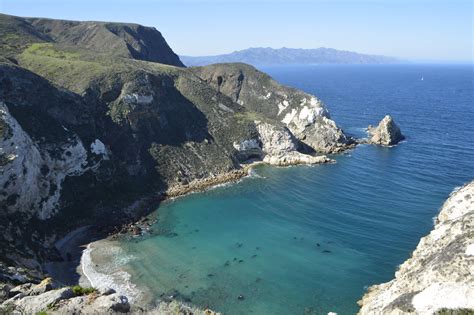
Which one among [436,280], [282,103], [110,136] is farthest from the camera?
[282,103]

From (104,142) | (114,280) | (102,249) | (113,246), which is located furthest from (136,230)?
(104,142)

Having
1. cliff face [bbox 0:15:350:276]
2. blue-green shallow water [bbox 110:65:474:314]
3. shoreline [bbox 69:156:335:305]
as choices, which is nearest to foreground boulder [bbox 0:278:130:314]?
shoreline [bbox 69:156:335:305]

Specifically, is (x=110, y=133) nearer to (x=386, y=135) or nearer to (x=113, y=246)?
(x=113, y=246)

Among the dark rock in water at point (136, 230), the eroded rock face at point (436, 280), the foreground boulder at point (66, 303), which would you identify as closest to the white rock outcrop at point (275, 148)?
the dark rock in water at point (136, 230)

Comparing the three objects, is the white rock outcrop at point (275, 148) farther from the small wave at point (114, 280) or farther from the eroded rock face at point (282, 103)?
the small wave at point (114, 280)

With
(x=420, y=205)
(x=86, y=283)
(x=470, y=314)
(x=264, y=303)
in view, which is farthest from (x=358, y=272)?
(x=86, y=283)

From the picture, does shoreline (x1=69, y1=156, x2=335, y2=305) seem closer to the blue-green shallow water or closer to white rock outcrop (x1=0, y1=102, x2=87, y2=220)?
the blue-green shallow water
